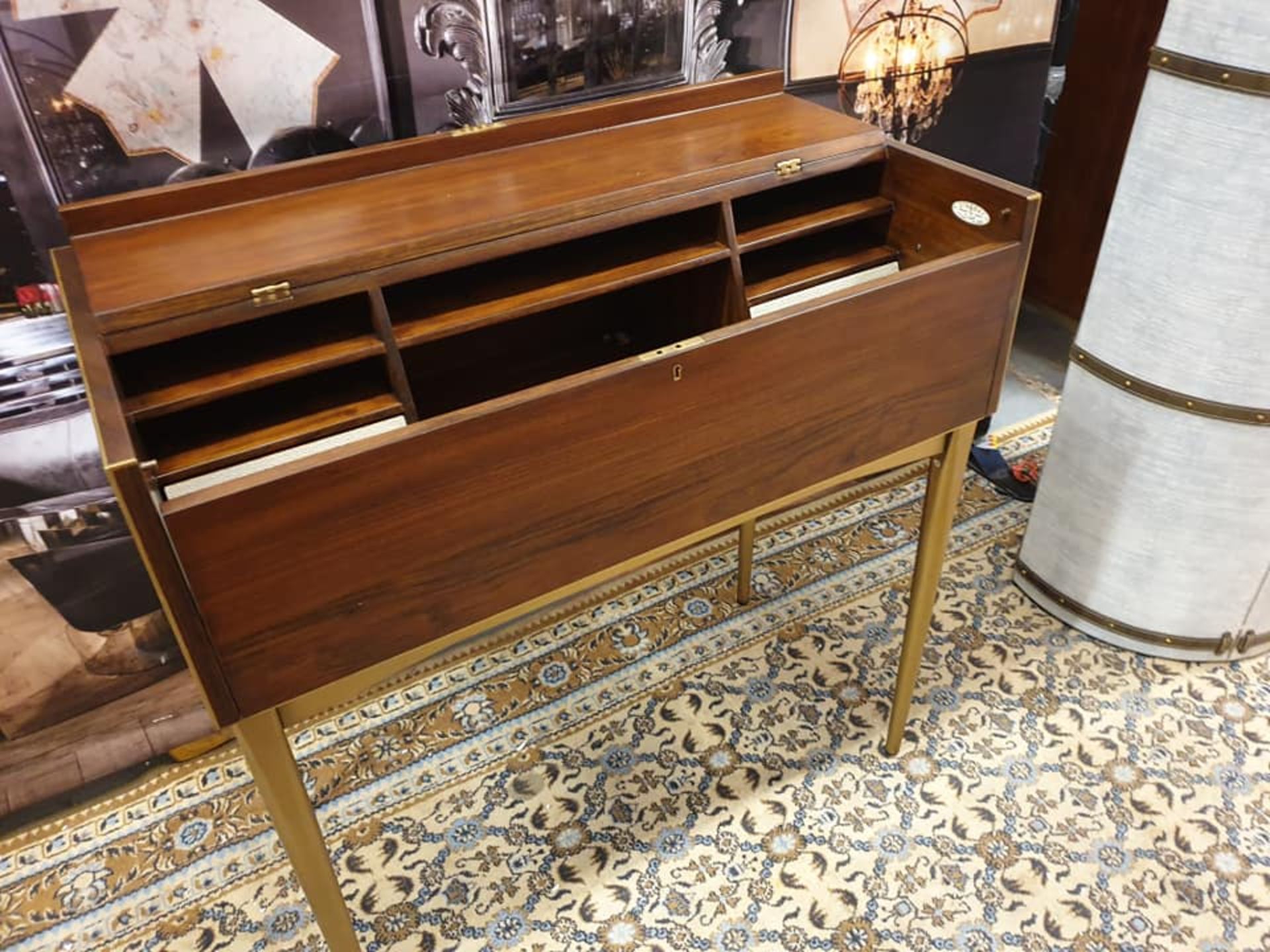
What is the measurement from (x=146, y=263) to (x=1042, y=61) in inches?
74.7

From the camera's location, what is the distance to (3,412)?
1422 mm

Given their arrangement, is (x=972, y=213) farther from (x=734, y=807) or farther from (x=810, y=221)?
(x=734, y=807)

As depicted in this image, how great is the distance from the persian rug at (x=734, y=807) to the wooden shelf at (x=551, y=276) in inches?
35.5

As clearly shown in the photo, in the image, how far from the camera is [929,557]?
1577 mm

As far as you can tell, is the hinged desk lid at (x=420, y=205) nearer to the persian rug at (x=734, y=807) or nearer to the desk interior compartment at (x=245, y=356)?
the desk interior compartment at (x=245, y=356)

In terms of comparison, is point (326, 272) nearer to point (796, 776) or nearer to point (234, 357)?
point (234, 357)

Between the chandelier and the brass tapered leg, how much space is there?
87 cm

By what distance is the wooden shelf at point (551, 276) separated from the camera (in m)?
1.20

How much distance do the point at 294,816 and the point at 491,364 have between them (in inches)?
28.4

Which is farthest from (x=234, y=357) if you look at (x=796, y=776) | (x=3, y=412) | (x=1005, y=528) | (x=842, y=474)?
(x=1005, y=528)

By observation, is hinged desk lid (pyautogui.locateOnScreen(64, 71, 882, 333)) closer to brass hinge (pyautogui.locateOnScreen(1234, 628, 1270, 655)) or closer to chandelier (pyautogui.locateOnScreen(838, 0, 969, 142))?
chandelier (pyautogui.locateOnScreen(838, 0, 969, 142))

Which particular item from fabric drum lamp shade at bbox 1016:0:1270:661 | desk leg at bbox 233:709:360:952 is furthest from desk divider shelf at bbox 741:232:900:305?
desk leg at bbox 233:709:360:952

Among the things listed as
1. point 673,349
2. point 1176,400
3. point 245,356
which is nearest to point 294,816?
point 245,356

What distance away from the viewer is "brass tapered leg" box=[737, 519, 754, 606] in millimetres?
1996
